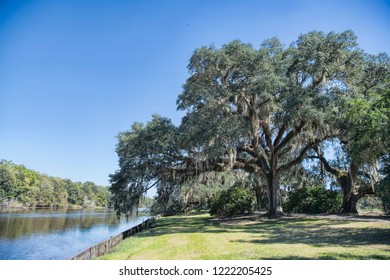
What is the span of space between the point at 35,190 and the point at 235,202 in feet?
277

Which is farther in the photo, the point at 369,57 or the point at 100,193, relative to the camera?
the point at 100,193

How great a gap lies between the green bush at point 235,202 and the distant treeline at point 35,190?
6842 cm

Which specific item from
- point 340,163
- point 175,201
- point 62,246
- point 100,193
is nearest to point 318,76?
point 340,163

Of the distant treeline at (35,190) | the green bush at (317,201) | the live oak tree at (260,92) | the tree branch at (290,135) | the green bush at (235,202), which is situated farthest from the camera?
the distant treeline at (35,190)

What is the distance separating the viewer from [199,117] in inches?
703

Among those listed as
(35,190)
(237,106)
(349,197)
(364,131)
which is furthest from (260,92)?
(35,190)

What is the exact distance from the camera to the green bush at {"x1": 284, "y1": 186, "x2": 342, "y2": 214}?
917 inches

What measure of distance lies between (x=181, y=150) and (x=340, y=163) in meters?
11.8

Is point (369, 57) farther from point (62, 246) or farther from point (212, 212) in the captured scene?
point (62, 246)

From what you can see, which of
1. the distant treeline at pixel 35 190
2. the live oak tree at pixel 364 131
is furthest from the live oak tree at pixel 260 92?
the distant treeline at pixel 35 190

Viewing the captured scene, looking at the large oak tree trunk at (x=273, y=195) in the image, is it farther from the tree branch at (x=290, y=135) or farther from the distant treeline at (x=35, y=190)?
the distant treeline at (x=35, y=190)

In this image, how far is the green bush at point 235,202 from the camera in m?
23.7

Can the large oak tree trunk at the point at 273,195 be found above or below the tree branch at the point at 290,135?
below

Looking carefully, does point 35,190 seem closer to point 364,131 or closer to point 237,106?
point 237,106
